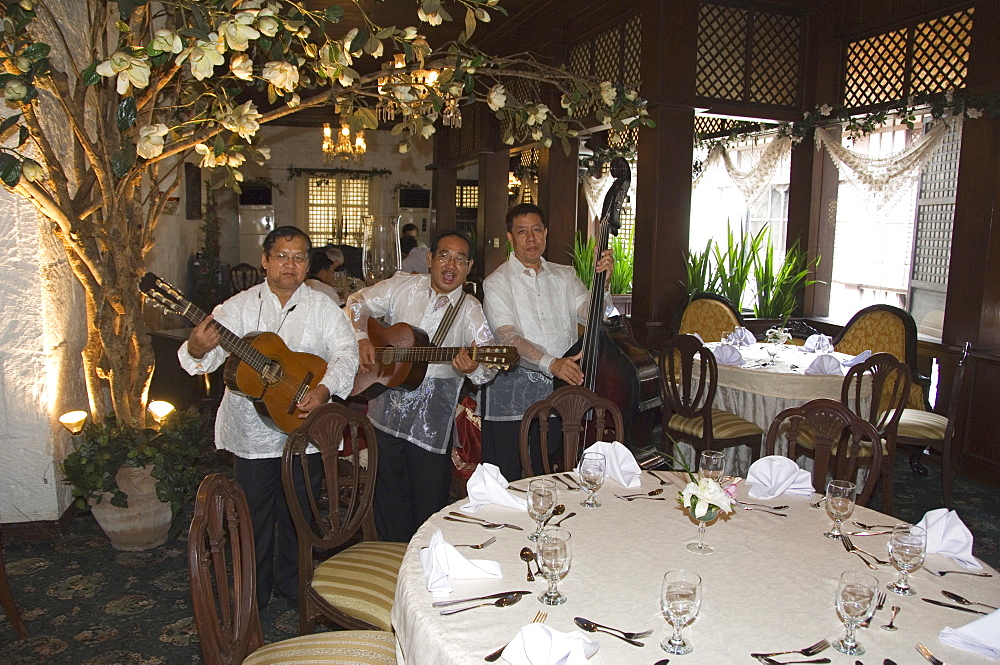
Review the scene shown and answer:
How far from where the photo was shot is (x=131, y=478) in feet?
12.1

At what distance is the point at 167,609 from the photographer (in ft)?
10.6

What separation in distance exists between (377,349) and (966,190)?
4.28 metres

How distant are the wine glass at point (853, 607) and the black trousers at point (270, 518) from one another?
1962mm

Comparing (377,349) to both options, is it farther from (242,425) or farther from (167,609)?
(167,609)

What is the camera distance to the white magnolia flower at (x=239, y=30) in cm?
187

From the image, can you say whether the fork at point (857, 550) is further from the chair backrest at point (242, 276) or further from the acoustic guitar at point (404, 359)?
the chair backrest at point (242, 276)

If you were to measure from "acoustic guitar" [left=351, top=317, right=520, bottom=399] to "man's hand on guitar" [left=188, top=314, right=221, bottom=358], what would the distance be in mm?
708

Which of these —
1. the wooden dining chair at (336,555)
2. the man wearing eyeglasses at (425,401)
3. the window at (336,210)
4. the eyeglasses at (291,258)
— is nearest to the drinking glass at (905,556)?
the wooden dining chair at (336,555)

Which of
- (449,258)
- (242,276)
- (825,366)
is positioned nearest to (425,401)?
(449,258)

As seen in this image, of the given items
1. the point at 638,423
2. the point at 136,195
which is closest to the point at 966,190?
the point at 638,423

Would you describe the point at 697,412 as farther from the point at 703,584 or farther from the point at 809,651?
the point at 809,651

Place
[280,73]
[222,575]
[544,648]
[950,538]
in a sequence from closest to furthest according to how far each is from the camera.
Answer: [544,648] < [222,575] < [950,538] < [280,73]

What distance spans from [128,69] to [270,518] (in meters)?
1.80

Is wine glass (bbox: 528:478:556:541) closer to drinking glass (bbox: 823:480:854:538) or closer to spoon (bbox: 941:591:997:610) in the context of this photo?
drinking glass (bbox: 823:480:854:538)
